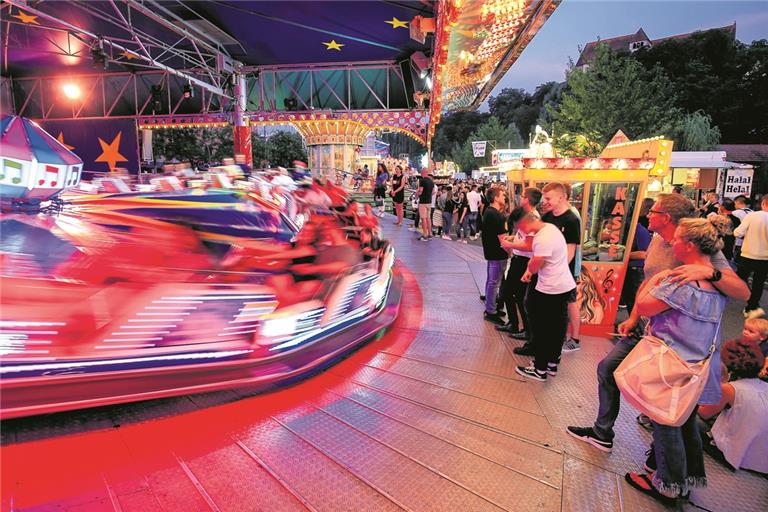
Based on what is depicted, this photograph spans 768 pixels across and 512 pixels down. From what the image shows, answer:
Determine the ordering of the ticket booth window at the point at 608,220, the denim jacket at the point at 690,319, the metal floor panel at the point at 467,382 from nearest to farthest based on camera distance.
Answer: the denim jacket at the point at 690,319
the metal floor panel at the point at 467,382
the ticket booth window at the point at 608,220

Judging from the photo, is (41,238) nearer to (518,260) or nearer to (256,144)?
(518,260)

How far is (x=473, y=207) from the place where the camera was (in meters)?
11.9

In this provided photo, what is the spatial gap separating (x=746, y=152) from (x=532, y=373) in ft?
117

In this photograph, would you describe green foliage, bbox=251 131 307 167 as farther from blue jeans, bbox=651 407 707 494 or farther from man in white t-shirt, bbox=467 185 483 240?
blue jeans, bbox=651 407 707 494

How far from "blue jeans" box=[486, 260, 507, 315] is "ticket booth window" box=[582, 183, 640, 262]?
901 mm

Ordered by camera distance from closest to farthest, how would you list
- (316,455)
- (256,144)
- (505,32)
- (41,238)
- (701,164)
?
1. (316,455)
2. (41,238)
3. (505,32)
4. (701,164)
5. (256,144)

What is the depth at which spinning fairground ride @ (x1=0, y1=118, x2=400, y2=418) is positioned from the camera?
2424 millimetres

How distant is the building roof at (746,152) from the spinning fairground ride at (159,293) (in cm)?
3309

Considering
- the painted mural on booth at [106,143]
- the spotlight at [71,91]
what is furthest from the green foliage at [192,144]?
the painted mural on booth at [106,143]

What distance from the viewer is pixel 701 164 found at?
1533 centimetres

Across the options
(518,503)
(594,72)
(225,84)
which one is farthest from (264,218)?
(594,72)

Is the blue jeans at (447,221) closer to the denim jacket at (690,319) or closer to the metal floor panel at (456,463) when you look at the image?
the metal floor panel at (456,463)

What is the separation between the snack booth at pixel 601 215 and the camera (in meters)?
4.54

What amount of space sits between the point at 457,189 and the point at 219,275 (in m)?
10.9
